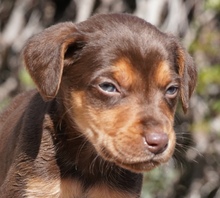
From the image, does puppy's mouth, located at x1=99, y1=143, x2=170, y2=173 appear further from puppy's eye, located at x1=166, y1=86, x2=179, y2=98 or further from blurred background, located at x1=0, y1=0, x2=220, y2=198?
blurred background, located at x1=0, y1=0, x2=220, y2=198

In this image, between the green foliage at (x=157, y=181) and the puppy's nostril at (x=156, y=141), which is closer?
the puppy's nostril at (x=156, y=141)

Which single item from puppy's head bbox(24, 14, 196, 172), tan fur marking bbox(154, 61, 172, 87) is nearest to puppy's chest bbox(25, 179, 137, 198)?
puppy's head bbox(24, 14, 196, 172)

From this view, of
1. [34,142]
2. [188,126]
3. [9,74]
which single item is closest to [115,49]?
[34,142]

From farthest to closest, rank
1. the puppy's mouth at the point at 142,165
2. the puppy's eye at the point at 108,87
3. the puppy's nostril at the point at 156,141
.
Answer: the puppy's eye at the point at 108,87
the puppy's mouth at the point at 142,165
the puppy's nostril at the point at 156,141

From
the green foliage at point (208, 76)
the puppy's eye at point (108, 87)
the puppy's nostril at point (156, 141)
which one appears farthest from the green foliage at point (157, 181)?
the puppy's nostril at point (156, 141)

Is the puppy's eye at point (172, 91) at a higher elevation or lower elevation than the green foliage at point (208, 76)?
higher

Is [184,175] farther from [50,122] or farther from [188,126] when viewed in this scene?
[50,122]

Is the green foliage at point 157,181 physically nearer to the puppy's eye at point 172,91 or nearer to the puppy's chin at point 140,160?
the puppy's eye at point 172,91
